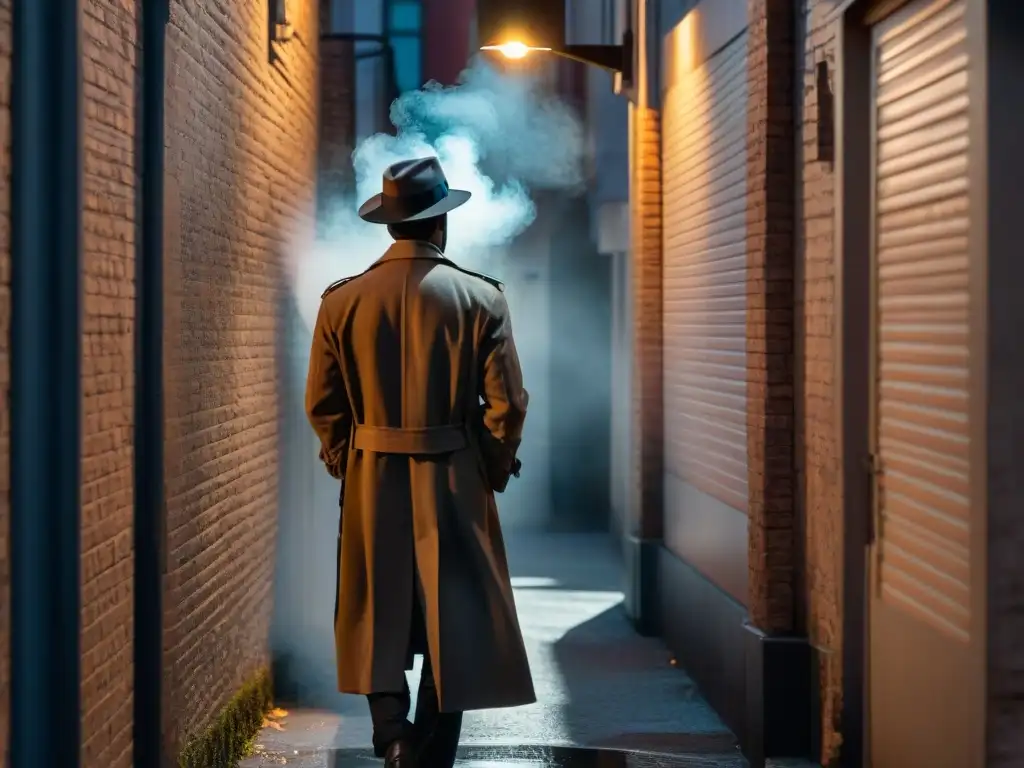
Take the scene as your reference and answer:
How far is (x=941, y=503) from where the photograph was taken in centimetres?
517

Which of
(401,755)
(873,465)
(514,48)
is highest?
(514,48)

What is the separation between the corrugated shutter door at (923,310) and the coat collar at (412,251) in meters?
1.69

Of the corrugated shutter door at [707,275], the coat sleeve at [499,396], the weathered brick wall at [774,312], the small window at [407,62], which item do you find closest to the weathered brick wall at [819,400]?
the weathered brick wall at [774,312]

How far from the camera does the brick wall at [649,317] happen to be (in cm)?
1069

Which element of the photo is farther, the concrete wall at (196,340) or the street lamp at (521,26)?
the street lamp at (521,26)

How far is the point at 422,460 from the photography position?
5633mm

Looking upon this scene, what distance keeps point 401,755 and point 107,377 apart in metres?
1.68

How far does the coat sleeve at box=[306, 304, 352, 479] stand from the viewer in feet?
18.7

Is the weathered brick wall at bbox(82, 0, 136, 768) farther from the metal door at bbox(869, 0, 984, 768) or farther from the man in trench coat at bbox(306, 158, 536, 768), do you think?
the metal door at bbox(869, 0, 984, 768)

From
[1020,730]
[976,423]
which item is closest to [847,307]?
[976,423]

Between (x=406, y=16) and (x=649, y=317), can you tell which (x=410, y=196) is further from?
(x=406, y=16)

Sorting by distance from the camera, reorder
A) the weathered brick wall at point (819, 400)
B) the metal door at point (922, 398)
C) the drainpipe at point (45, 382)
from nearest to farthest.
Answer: the drainpipe at point (45, 382) → the metal door at point (922, 398) → the weathered brick wall at point (819, 400)

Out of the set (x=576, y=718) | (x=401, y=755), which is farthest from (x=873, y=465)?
(x=576, y=718)

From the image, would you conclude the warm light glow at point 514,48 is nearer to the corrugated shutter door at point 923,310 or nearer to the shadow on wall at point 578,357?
the corrugated shutter door at point 923,310
